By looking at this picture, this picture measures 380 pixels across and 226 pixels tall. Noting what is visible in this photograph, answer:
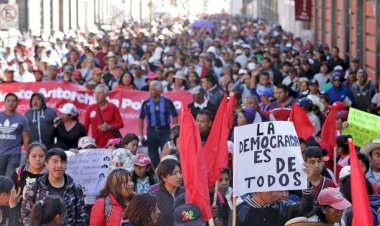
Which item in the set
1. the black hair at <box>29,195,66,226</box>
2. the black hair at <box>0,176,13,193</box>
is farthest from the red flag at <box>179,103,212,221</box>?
the black hair at <box>0,176,13,193</box>

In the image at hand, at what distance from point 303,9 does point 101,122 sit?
30578 mm

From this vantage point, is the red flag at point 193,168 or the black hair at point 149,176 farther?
the black hair at point 149,176

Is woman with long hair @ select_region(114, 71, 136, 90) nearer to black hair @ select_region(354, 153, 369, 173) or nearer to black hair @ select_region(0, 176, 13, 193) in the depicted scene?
black hair @ select_region(354, 153, 369, 173)

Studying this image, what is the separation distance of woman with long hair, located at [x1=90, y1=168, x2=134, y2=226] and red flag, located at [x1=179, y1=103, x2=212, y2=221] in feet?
1.58

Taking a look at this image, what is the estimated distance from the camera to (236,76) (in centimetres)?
2408

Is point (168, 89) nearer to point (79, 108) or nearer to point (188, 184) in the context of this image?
point (79, 108)

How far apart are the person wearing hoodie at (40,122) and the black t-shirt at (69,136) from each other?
20cm

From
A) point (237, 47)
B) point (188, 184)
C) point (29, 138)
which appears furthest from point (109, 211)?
point (237, 47)

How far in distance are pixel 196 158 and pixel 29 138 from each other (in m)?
5.50

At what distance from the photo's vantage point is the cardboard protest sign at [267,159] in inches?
350

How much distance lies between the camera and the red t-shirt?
51.8 feet

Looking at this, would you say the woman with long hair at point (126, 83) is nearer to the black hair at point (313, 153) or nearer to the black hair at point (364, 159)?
the black hair at point (364, 159)

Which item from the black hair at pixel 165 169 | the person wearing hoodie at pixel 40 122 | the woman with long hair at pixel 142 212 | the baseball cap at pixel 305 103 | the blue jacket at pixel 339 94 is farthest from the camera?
the blue jacket at pixel 339 94

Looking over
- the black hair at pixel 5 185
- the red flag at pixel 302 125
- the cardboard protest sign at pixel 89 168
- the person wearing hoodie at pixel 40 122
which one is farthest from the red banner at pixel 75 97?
the black hair at pixel 5 185
